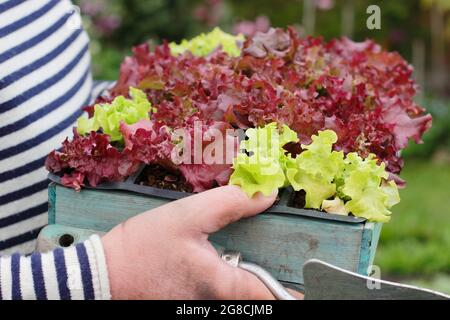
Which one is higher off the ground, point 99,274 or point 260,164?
point 260,164

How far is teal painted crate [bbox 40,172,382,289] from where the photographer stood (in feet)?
3.84

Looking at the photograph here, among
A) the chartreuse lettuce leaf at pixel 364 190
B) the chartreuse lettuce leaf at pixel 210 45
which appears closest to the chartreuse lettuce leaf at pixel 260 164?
the chartreuse lettuce leaf at pixel 364 190

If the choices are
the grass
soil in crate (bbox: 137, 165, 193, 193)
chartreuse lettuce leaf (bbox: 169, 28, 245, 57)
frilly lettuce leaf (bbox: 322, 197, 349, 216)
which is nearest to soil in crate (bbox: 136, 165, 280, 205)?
soil in crate (bbox: 137, 165, 193, 193)

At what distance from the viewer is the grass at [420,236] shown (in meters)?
3.56

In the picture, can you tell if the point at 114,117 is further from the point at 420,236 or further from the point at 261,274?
the point at 420,236

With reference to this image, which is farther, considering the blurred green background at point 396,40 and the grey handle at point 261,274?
the blurred green background at point 396,40

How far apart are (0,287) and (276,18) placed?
192 inches

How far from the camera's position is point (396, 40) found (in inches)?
228

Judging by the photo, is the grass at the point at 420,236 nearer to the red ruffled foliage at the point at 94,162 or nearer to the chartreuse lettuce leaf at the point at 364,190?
the chartreuse lettuce leaf at the point at 364,190

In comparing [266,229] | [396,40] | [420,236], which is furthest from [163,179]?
[396,40]

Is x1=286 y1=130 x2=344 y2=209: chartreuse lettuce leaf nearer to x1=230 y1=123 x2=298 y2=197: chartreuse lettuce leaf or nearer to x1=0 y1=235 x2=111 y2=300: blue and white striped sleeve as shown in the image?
x1=230 y1=123 x2=298 y2=197: chartreuse lettuce leaf

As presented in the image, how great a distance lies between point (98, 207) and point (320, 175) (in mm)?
385

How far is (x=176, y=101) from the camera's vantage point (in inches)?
56.3

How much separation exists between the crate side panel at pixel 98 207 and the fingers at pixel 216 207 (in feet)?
0.33
